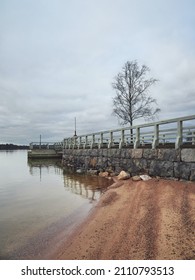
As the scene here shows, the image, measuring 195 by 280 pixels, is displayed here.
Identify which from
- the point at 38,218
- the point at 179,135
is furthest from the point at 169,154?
the point at 38,218

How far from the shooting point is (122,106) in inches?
1035

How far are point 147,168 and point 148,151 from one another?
0.80 metres

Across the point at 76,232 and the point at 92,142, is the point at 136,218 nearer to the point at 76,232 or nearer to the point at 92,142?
the point at 76,232

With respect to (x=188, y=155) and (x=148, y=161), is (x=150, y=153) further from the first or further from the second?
(x=188, y=155)

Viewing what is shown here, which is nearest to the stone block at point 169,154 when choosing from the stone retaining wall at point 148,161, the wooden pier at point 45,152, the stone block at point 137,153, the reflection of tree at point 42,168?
the stone retaining wall at point 148,161

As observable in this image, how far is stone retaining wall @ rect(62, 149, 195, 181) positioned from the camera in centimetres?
951

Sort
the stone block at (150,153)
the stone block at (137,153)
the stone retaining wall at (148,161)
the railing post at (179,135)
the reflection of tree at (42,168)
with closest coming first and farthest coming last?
the stone retaining wall at (148,161), the railing post at (179,135), the stone block at (150,153), the stone block at (137,153), the reflection of tree at (42,168)

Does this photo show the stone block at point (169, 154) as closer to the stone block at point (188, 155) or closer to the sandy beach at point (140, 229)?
the stone block at point (188, 155)

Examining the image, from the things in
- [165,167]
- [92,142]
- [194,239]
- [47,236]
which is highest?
[92,142]

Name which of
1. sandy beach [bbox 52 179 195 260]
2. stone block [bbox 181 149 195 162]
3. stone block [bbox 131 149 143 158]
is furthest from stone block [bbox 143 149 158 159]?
sandy beach [bbox 52 179 195 260]

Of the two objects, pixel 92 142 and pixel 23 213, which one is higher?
pixel 92 142

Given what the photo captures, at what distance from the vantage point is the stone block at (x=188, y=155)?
9.20m
